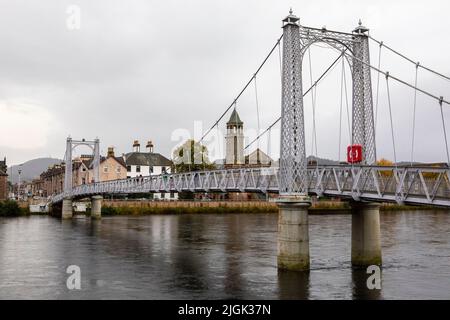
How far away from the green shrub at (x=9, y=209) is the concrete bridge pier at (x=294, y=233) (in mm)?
64778

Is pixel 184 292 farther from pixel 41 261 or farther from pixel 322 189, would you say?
pixel 41 261

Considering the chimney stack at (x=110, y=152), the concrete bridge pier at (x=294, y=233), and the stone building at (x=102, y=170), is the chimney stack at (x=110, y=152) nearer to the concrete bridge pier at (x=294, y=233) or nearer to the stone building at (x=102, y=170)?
the stone building at (x=102, y=170)

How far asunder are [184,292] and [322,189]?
9223mm

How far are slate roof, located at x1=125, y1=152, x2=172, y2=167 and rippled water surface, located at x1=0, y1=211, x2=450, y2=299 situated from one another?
65488mm

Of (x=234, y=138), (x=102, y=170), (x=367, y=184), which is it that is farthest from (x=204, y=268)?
(x=234, y=138)

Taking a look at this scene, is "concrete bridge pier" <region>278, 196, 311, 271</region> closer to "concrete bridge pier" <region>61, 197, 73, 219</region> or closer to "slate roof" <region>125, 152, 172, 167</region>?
"concrete bridge pier" <region>61, 197, 73, 219</region>

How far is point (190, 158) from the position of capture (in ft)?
309

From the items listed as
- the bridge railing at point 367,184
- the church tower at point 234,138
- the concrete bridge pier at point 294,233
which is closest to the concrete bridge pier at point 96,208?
the bridge railing at point 367,184

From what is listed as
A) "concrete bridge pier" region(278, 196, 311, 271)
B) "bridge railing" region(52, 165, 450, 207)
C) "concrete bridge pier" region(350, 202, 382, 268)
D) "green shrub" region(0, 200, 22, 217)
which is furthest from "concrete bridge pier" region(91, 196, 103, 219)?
"concrete bridge pier" region(278, 196, 311, 271)

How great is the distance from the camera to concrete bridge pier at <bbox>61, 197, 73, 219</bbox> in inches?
3115

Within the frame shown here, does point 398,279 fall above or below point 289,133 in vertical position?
below

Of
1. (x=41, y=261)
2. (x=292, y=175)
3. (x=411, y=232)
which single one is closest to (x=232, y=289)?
(x=292, y=175)

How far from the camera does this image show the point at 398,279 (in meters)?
27.1
